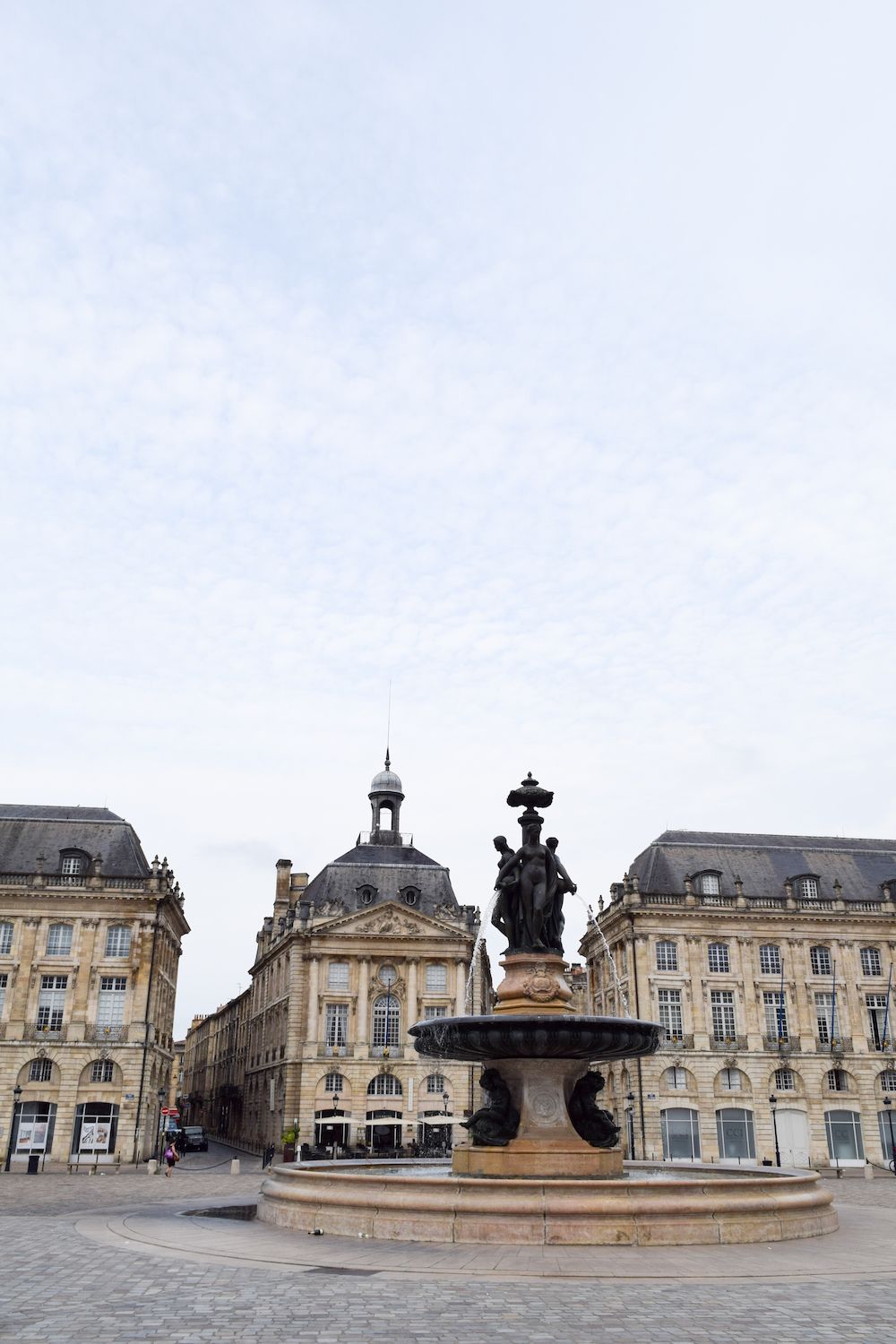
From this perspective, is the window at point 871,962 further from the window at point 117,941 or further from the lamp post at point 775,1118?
the window at point 117,941

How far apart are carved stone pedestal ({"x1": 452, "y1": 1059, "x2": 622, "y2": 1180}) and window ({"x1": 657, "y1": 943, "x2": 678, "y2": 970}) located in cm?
3717

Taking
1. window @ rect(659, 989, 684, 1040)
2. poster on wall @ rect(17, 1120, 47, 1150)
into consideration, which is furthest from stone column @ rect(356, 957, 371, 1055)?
poster on wall @ rect(17, 1120, 47, 1150)

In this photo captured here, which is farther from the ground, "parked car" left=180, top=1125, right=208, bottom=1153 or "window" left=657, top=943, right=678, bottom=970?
"window" left=657, top=943, right=678, bottom=970

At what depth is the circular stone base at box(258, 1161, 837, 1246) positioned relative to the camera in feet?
44.8

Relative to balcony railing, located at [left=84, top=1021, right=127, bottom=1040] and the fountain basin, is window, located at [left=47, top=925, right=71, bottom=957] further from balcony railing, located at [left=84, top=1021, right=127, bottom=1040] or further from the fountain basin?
the fountain basin

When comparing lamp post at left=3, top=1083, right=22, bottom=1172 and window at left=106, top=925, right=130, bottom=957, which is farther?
window at left=106, top=925, right=130, bottom=957

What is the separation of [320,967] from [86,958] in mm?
13130

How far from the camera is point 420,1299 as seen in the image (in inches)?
407

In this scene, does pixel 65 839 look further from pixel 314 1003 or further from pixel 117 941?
pixel 314 1003

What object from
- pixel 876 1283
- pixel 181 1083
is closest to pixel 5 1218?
pixel 876 1283

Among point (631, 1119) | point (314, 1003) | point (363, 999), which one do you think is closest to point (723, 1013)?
point (631, 1119)

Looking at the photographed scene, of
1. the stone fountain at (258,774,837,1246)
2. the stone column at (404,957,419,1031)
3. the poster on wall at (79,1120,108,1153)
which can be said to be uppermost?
the stone column at (404,957,419,1031)

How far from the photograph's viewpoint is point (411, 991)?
191 feet

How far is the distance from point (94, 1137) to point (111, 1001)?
562cm
